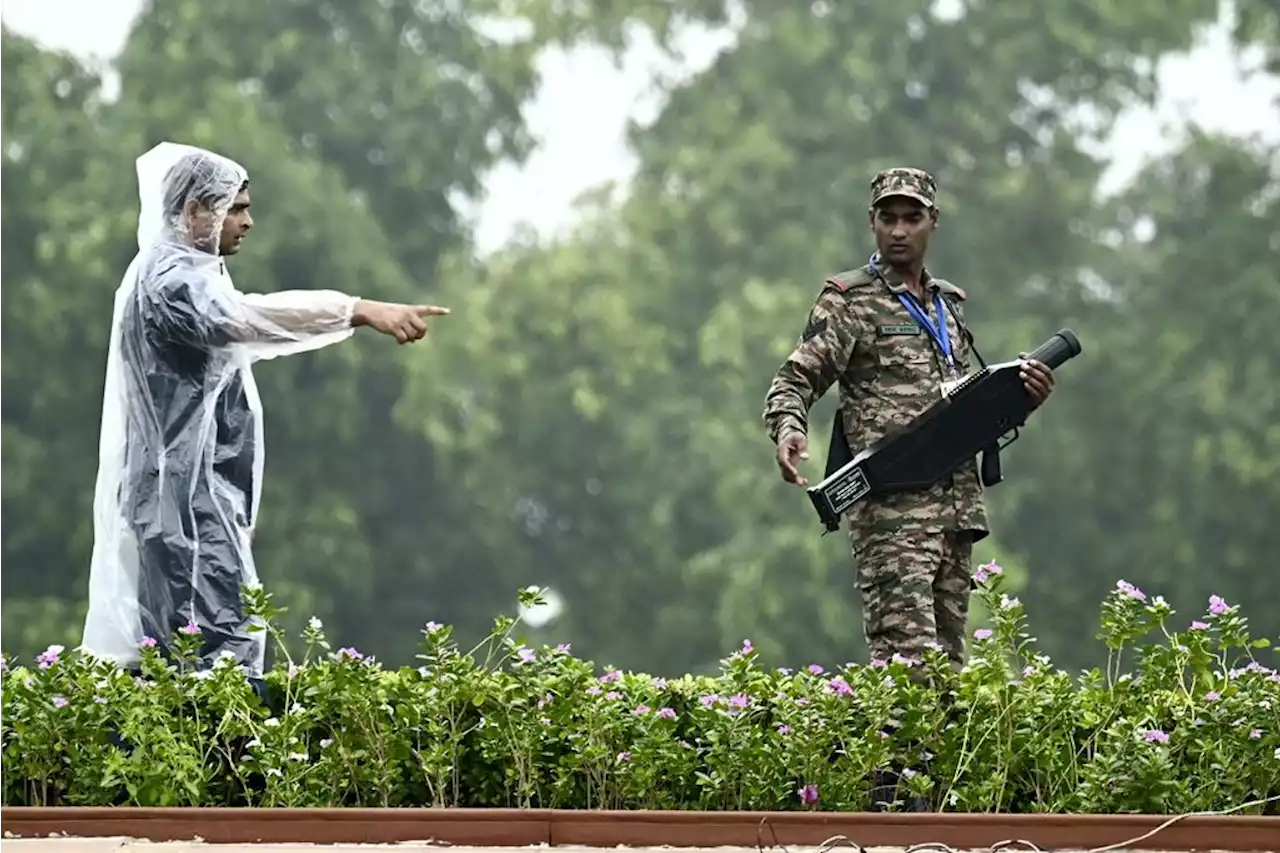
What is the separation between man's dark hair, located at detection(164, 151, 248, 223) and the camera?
6.32 m

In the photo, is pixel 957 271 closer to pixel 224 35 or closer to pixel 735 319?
pixel 735 319

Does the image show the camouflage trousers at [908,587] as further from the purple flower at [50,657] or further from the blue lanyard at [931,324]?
the purple flower at [50,657]

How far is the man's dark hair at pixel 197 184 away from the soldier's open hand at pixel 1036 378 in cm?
218

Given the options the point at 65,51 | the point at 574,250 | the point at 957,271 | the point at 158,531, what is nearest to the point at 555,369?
the point at 574,250

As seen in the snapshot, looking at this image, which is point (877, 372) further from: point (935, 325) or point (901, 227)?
point (901, 227)

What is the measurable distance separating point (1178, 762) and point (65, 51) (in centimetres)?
2377

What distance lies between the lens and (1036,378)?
578 centimetres

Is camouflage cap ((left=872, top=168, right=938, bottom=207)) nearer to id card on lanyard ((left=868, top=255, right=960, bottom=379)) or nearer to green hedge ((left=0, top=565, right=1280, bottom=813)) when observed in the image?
id card on lanyard ((left=868, top=255, right=960, bottom=379))

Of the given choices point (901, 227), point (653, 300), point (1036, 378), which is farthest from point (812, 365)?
point (653, 300)

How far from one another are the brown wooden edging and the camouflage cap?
6.07 feet

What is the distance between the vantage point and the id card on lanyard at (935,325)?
5.94 m

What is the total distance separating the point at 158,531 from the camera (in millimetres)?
6223

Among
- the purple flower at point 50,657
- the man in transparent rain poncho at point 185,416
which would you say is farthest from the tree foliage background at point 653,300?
the purple flower at point 50,657

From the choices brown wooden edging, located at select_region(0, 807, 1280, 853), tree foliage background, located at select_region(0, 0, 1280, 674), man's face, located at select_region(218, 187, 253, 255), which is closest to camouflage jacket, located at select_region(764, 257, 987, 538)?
brown wooden edging, located at select_region(0, 807, 1280, 853)
